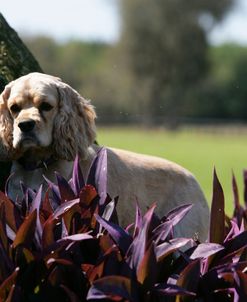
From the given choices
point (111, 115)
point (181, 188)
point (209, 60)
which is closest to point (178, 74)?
point (209, 60)

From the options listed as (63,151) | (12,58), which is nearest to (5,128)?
(63,151)

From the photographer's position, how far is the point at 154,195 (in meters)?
6.52

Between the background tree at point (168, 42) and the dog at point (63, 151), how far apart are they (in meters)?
76.8

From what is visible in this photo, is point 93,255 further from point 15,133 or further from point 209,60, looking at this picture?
point 209,60

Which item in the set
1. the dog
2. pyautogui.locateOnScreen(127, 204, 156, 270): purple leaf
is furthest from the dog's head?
pyautogui.locateOnScreen(127, 204, 156, 270): purple leaf

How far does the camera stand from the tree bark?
6.40 m

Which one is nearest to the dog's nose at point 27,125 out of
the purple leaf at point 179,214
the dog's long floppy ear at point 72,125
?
the dog's long floppy ear at point 72,125

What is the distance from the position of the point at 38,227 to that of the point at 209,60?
8324 centimetres

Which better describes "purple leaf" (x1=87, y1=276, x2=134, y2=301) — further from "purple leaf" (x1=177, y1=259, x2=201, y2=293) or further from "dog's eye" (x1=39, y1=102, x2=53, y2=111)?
"dog's eye" (x1=39, y1=102, x2=53, y2=111)

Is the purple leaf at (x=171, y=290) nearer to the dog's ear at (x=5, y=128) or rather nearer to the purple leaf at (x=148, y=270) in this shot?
the purple leaf at (x=148, y=270)

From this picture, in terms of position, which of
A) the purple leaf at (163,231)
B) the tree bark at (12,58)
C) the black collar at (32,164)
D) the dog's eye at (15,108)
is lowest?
the black collar at (32,164)

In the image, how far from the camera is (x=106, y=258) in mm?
3146

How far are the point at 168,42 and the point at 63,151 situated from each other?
79.1 m

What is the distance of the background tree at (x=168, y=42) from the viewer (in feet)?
274
